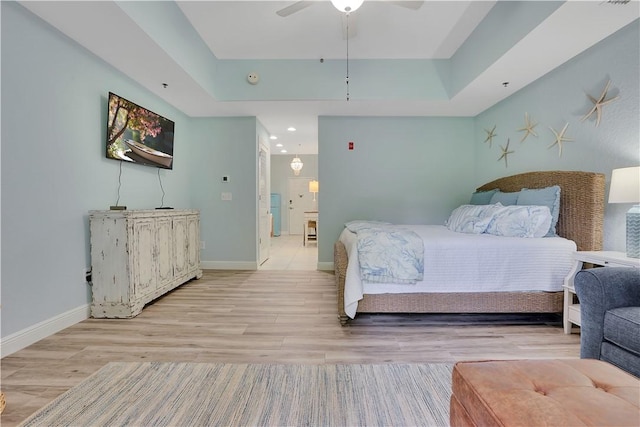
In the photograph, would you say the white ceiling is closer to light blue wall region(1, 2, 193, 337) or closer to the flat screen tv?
light blue wall region(1, 2, 193, 337)

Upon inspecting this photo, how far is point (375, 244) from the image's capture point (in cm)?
244

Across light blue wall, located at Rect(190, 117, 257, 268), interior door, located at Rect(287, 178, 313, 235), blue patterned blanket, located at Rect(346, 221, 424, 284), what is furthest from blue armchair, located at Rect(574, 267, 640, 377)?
interior door, located at Rect(287, 178, 313, 235)

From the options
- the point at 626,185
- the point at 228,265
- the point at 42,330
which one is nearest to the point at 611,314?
the point at 626,185

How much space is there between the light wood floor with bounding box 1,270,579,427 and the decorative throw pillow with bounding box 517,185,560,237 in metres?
0.88

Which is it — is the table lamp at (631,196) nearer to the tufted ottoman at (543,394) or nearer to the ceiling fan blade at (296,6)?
the tufted ottoman at (543,394)

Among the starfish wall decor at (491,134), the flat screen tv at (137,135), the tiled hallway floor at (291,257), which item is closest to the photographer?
the flat screen tv at (137,135)

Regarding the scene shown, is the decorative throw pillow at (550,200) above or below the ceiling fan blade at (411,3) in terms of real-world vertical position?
below

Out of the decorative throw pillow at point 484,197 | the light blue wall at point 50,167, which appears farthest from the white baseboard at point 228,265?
the decorative throw pillow at point 484,197

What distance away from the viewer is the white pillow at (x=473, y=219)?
285 cm

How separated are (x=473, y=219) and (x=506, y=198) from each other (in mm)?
605

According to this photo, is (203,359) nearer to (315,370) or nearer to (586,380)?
(315,370)

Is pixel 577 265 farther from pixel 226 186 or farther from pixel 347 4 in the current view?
pixel 226 186

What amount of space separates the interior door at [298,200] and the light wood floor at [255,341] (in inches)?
258

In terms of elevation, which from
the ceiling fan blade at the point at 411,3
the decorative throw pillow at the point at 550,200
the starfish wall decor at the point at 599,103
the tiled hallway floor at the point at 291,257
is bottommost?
the tiled hallway floor at the point at 291,257
